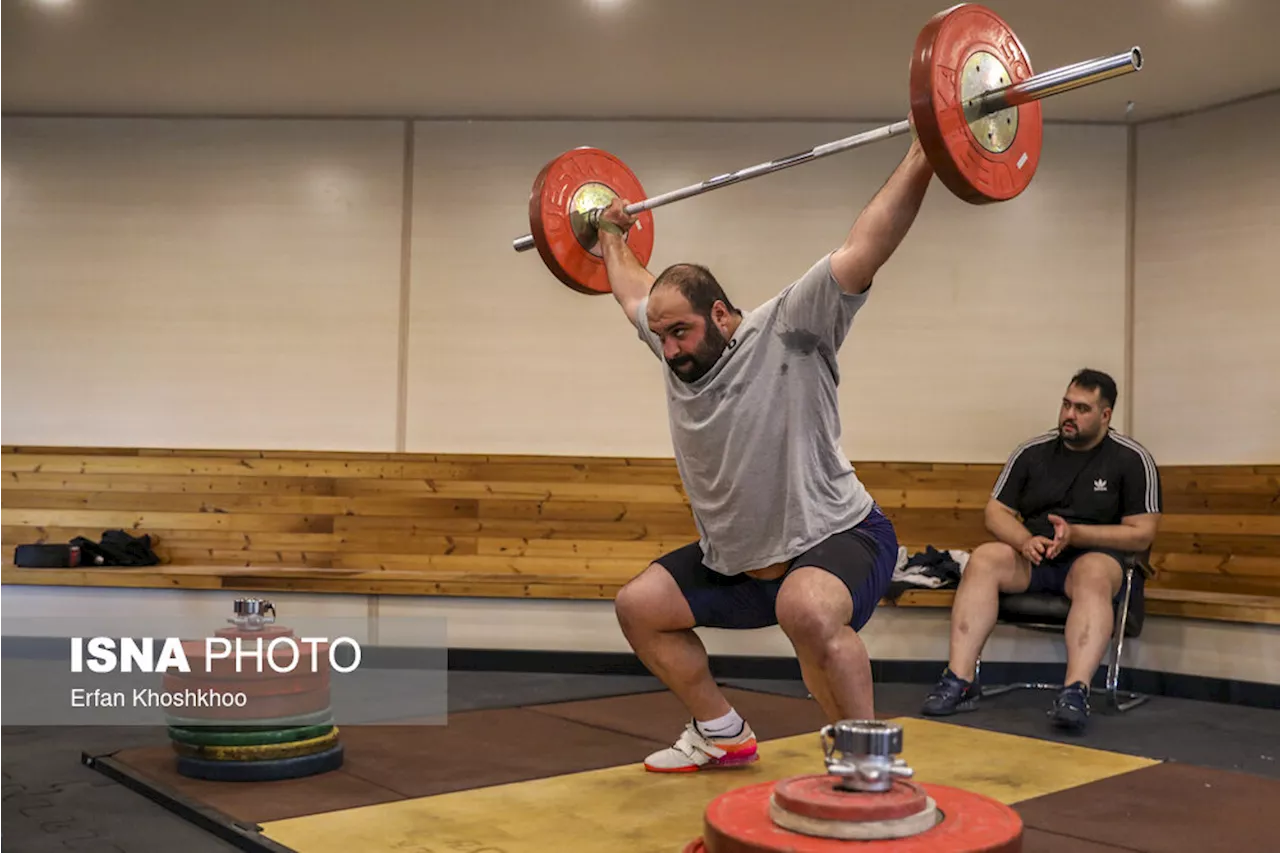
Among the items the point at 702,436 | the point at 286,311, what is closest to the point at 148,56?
the point at 286,311

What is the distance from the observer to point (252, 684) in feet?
9.18

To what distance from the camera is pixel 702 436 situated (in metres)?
2.66

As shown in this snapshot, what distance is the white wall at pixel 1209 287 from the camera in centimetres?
477

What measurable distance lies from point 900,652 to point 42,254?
4126 mm

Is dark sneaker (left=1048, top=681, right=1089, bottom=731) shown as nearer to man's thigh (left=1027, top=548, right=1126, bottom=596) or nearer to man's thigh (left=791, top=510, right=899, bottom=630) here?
man's thigh (left=1027, top=548, right=1126, bottom=596)

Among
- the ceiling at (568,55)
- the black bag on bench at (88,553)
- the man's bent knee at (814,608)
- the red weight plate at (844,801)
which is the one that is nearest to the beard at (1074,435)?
the ceiling at (568,55)

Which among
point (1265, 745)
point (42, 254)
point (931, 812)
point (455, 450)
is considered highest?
point (42, 254)

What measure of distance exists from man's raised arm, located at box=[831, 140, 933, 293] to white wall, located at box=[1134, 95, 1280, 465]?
3.15 m

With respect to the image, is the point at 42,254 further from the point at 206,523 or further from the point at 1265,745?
the point at 1265,745

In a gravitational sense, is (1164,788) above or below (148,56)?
below

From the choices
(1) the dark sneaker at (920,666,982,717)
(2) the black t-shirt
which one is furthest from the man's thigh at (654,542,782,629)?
(2) the black t-shirt

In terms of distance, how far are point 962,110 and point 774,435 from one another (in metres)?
0.76

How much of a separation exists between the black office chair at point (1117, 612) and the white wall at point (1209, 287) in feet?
3.54

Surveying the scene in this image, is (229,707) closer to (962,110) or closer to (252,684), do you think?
(252,684)
